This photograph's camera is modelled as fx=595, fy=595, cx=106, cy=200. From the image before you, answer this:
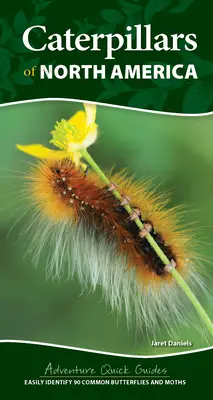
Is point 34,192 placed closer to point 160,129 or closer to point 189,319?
point 160,129

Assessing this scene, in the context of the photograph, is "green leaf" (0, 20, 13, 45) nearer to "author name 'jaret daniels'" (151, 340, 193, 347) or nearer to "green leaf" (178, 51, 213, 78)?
"green leaf" (178, 51, 213, 78)

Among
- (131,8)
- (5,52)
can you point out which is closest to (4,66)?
(5,52)

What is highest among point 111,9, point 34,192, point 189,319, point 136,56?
point 111,9

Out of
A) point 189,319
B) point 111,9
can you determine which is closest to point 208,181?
point 189,319

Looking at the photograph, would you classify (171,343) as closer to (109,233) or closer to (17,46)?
(109,233)

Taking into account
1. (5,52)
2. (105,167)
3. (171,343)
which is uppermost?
(5,52)

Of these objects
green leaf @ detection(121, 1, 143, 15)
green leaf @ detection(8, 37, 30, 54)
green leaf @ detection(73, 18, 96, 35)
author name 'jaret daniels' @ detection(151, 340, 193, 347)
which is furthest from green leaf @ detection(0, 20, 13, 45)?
author name 'jaret daniels' @ detection(151, 340, 193, 347)
